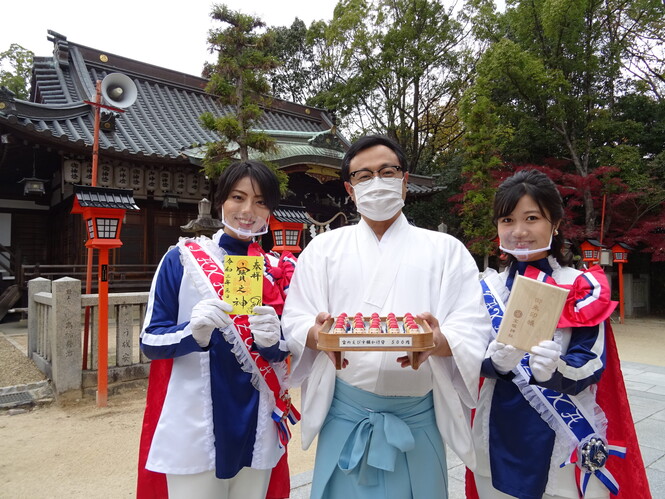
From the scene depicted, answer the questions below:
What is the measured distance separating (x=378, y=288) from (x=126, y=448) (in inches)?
137

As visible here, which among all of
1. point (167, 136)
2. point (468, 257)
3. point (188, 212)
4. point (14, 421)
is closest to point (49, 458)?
point (14, 421)

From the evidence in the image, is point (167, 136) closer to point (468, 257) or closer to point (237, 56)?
point (237, 56)

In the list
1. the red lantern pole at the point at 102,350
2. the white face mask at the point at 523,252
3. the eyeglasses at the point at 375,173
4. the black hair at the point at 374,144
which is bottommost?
the red lantern pole at the point at 102,350

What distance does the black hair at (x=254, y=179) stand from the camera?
2.08 metres

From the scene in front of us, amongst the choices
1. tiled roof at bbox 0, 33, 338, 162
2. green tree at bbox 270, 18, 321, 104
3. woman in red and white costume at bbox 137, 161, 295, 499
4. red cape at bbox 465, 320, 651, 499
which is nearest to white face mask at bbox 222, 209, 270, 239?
woman in red and white costume at bbox 137, 161, 295, 499

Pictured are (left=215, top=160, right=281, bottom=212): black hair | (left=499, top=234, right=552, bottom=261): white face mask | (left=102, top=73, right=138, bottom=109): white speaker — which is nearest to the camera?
(left=499, top=234, right=552, bottom=261): white face mask

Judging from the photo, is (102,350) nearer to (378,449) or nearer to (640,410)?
(378,449)

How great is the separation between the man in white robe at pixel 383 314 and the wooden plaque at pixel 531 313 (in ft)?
0.56

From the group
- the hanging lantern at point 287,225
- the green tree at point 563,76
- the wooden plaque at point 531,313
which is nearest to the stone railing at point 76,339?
the hanging lantern at point 287,225

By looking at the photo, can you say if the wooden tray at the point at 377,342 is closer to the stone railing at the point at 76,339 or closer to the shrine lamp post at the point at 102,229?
the shrine lamp post at the point at 102,229

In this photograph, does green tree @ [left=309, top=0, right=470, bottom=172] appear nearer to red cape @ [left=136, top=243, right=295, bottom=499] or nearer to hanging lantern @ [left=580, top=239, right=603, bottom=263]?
hanging lantern @ [left=580, top=239, right=603, bottom=263]

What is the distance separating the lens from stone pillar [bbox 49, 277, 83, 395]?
508 centimetres

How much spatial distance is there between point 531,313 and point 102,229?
16.1 feet

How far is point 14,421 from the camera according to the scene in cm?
471
